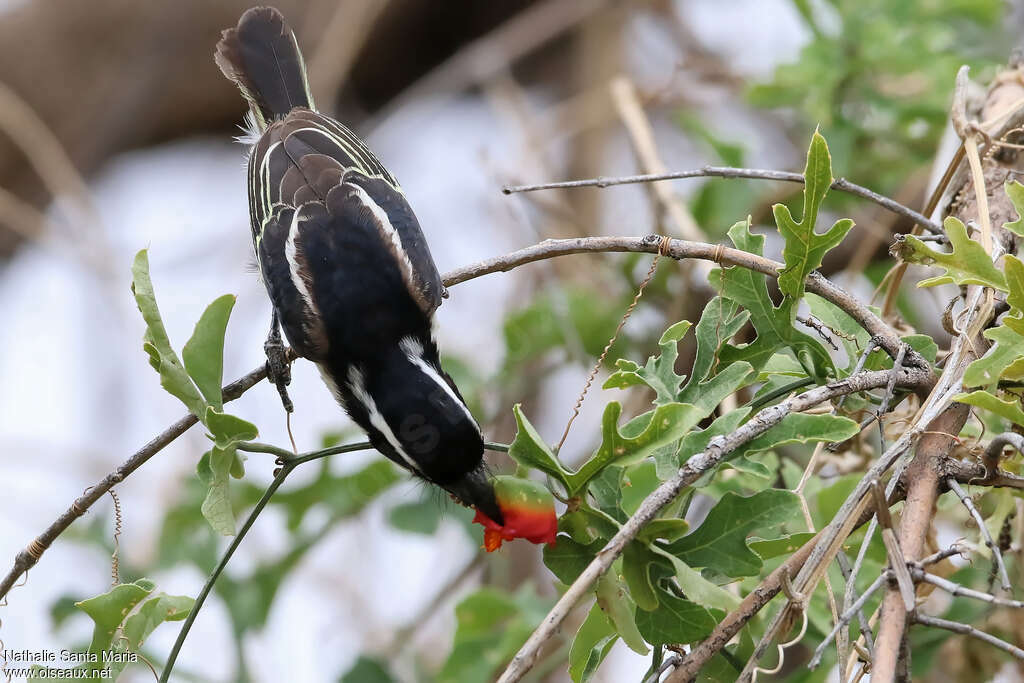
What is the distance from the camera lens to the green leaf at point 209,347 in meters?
1.68

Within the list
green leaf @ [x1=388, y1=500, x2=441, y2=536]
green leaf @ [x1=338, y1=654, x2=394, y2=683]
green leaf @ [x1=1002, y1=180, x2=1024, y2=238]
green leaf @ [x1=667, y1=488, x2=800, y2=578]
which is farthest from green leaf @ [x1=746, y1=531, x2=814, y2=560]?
green leaf @ [x1=338, y1=654, x2=394, y2=683]

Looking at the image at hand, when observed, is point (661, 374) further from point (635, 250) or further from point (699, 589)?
point (699, 589)

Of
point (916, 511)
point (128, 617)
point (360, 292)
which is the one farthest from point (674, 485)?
point (360, 292)

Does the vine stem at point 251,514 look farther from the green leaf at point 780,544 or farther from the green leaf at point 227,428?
the green leaf at point 780,544

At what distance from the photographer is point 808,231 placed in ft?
5.84

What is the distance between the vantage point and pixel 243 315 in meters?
4.48

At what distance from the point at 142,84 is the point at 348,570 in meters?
3.37

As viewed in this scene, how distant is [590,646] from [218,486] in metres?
0.63

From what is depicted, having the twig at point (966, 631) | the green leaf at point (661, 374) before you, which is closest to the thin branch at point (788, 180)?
the green leaf at point (661, 374)

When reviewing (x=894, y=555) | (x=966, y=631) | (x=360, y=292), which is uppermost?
(x=360, y=292)

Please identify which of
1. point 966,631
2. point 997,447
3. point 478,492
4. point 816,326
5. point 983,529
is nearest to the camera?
point 966,631

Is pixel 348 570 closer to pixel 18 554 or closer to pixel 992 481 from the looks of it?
pixel 18 554

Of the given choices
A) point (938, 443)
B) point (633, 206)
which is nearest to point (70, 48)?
point (633, 206)

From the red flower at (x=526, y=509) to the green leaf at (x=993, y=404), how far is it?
0.61m
